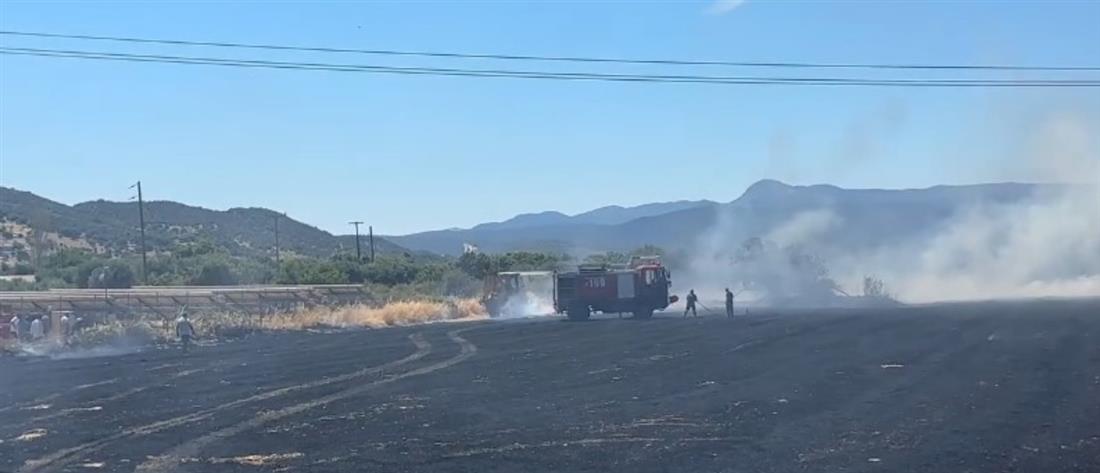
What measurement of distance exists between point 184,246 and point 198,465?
4213 inches

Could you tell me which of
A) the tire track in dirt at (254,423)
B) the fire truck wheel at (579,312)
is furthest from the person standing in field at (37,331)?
the fire truck wheel at (579,312)

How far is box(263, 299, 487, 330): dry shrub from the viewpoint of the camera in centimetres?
5831

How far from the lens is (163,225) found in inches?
5901

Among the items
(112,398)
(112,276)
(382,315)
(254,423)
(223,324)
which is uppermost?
(112,276)

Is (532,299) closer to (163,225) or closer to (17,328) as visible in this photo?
(17,328)

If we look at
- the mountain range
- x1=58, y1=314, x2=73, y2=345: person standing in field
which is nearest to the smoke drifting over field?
the mountain range

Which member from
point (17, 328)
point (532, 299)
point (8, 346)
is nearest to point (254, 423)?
point (8, 346)

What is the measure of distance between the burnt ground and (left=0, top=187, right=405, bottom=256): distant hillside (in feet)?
269

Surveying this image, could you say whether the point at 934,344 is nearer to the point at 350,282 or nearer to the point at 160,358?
the point at 160,358

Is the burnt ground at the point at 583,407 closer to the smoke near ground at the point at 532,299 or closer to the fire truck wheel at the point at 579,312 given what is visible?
the fire truck wheel at the point at 579,312

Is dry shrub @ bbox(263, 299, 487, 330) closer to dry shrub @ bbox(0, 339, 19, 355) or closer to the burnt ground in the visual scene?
dry shrub @ bbox(0, 339, 19, 355)

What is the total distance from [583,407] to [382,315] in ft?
140

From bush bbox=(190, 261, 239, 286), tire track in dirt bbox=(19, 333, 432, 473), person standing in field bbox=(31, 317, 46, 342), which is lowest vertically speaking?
tire track in dirt bbox=(19, 333, 432, 473)

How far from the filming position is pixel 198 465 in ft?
53.4
